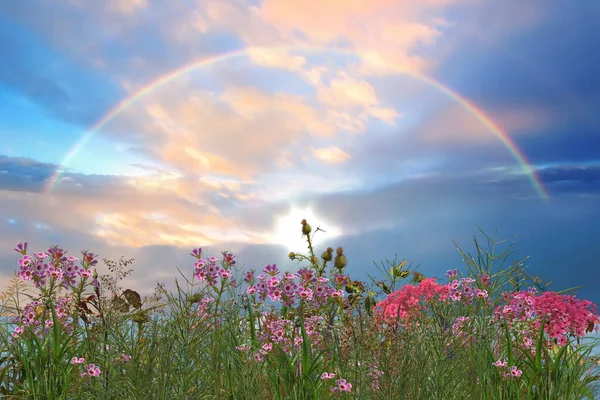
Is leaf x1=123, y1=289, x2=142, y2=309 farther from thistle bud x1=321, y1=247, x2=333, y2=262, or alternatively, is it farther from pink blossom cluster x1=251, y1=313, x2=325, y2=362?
thistle bud x1=321, y1=247, x2=333, y2=262

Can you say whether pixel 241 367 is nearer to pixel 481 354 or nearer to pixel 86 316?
pixel 86 316

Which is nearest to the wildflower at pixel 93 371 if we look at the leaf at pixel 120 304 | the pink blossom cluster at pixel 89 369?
the pink blossom cluster at pixel 89 369

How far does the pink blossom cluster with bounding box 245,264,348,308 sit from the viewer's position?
5.95m

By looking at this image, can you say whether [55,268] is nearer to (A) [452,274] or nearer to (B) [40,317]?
(B) [40,317]

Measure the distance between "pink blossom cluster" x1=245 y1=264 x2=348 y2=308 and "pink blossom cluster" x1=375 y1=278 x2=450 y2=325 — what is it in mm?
1021

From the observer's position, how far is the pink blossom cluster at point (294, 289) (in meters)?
5.95

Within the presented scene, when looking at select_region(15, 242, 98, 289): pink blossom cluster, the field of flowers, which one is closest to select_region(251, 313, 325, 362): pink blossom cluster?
the field of flowers

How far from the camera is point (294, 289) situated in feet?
19.5

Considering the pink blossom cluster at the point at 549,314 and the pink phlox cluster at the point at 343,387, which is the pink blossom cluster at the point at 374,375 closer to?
the pink phlox cluster at the point at 343,387

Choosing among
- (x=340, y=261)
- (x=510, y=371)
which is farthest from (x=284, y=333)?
(x=340, y=261)

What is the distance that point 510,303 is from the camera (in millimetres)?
7223

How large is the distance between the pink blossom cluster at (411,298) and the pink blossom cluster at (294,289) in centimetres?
102

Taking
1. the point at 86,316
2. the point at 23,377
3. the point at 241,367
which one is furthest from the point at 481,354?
the point at 23,377

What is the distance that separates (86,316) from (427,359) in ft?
12.4
